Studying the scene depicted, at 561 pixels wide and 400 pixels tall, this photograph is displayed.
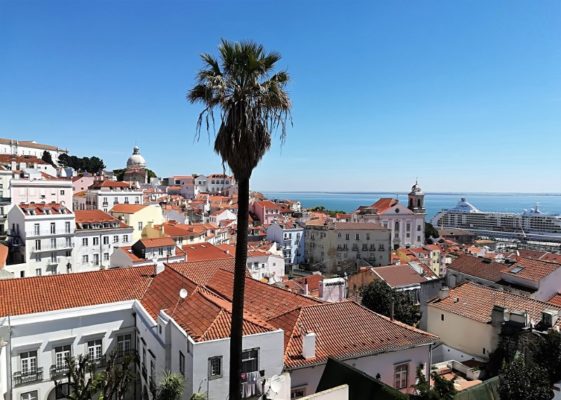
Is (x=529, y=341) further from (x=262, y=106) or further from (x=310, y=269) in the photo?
(x=310, y=269)

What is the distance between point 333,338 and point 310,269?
61073 millimetres

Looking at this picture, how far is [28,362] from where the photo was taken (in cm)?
1698

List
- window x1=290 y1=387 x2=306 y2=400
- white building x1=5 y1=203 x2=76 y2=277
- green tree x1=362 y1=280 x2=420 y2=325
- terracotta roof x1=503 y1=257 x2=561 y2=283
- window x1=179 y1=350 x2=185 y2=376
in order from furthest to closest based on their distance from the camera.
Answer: white building x1=5 y1=203 x2=76 y2=277 < green tree x1=362 y1=280 x2=420 y2=325 < terracotta roof x1=503 y1=257 x2=561 y2=283 < window x1=290 y1=387 x2=306 y2=400 < window x1=179 y1=350 x2=185 y2=376

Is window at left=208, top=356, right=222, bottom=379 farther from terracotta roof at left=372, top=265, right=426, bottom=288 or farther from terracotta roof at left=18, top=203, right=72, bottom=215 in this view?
terracotta roof at left=18, top=203, right=72, bottom=215

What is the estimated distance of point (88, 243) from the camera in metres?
49.5

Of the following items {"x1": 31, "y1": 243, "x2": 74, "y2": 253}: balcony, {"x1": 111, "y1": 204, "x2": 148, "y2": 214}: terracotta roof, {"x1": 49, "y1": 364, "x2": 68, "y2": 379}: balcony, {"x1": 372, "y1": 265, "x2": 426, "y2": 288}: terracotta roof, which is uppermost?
{"x1": 111, "y1": 204, "x2": 148, "y2": 214}: terracotta roof

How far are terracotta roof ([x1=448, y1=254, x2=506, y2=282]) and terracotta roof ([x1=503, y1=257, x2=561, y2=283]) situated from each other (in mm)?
1144

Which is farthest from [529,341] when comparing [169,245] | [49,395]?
[169,245]

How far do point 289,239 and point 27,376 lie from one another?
60.3 meters

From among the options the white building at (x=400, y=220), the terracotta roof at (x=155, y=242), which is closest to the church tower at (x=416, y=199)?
the white building at (x=400, y=220)

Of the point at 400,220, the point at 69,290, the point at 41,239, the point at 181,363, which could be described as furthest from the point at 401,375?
the point at 400,220

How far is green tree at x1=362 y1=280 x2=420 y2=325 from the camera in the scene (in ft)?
105

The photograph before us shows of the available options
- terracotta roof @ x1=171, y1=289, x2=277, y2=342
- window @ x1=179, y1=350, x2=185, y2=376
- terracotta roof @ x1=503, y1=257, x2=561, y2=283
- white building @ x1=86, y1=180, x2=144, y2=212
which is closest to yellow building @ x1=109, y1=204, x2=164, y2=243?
white building @ x1=86, y1=180, x2=144, y2=212

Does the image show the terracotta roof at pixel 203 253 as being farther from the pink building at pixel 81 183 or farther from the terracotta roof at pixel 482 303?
the pink building at pixel 81 183
